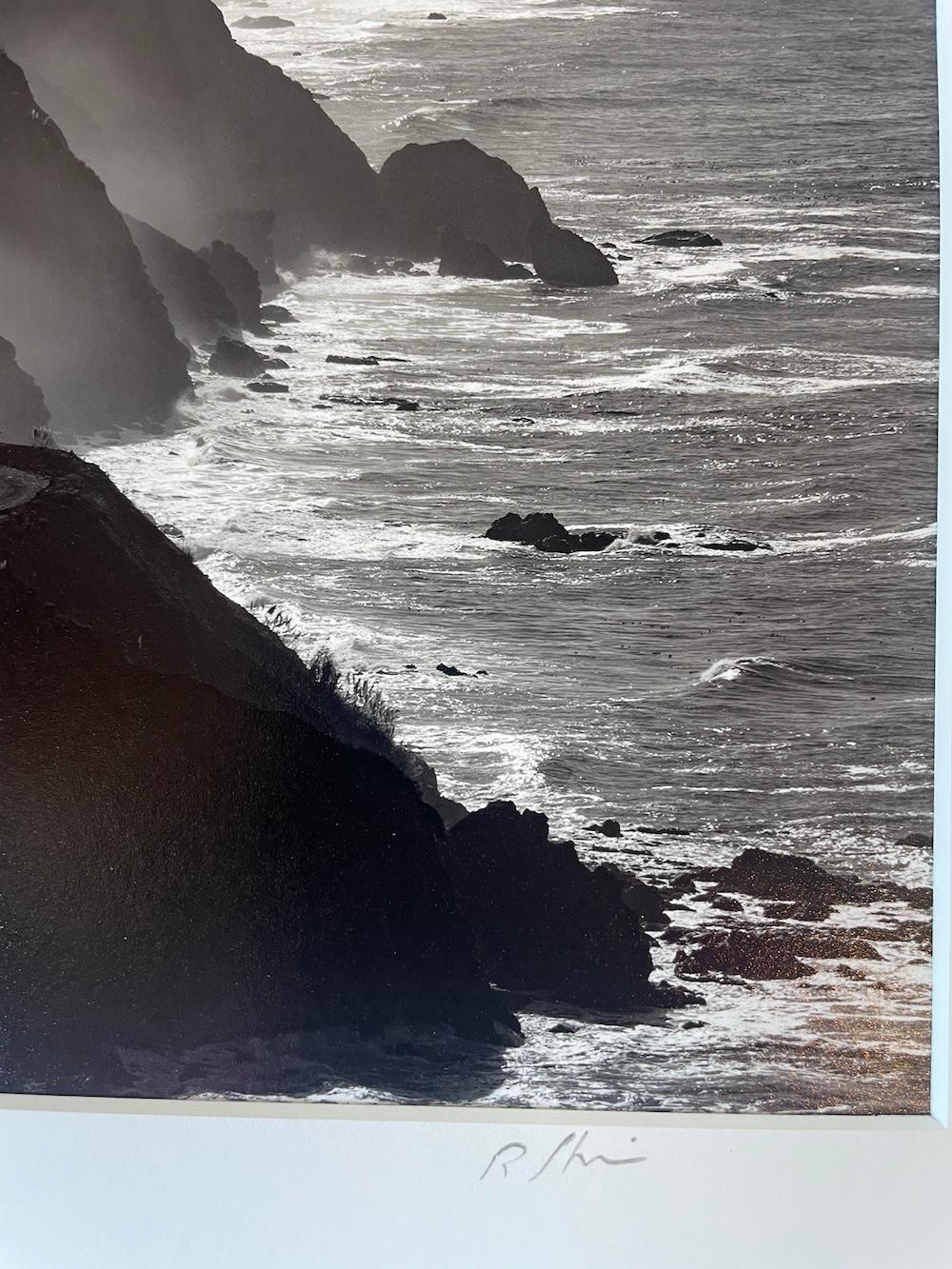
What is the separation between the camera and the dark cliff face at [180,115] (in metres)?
2.18

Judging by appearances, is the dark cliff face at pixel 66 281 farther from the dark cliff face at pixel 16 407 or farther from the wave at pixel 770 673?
the wave at pixel 770 673

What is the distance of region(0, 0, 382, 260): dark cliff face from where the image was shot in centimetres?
218

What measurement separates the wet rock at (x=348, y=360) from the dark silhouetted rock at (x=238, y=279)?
0.18m

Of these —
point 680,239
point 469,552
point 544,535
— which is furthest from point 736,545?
point 680,239

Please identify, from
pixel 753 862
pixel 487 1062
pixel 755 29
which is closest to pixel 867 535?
pixel 753 862

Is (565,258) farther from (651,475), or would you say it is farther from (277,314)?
(277,314)

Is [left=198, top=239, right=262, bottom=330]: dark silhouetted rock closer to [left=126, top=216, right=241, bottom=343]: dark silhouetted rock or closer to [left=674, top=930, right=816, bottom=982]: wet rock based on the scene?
[left=126, top=216, right=241, bottom=343]: dark silhouetted rock

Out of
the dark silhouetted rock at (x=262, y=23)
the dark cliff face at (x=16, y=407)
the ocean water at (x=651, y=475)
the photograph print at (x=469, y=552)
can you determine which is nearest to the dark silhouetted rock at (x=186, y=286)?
the photograph print at (x=469, y=552)

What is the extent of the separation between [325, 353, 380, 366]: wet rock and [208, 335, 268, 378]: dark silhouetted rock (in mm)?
146

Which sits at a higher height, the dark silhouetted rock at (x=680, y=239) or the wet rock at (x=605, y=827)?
the dark silhouetted rock at (x=680, y=239)

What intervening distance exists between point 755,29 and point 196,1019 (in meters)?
2.36

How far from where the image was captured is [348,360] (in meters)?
2.18
